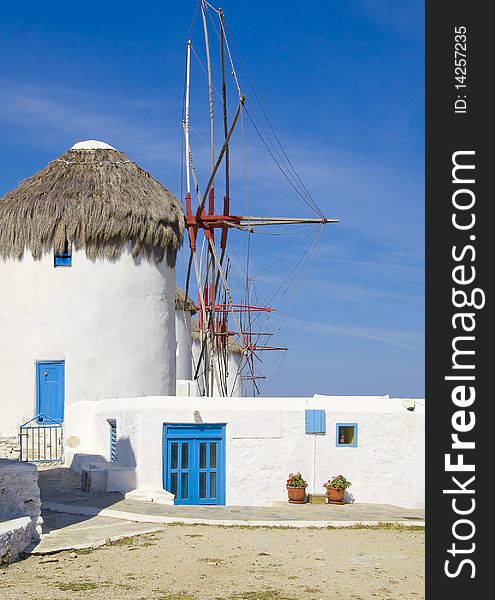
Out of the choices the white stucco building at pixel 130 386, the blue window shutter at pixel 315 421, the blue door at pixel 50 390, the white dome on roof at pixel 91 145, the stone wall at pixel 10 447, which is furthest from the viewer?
the white dome on roof at pixel 91 145

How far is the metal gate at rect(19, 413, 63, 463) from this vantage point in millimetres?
21562

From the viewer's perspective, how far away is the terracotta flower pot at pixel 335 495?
59.5 ft

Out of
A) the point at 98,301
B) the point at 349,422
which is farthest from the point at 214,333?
the point at 349,422

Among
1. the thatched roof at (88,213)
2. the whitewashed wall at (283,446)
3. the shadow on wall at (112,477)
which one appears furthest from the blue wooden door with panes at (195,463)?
the thatched roof at (88,213)

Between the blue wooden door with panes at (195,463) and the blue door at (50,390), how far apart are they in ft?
17.3

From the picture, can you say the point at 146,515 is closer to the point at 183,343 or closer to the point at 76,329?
the point at 76,329

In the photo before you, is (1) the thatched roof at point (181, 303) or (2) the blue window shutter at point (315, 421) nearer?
(2) the blue window shutter at point (315, 421)

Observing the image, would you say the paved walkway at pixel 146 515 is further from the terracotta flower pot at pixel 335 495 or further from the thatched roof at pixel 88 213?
the thatched roof at pixel 88 213

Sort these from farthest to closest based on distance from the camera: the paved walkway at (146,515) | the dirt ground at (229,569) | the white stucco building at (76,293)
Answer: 1. the white stucco building at (76,293)
2. the paved walkway at (146,515)
3. the dirt ground at (229,569)

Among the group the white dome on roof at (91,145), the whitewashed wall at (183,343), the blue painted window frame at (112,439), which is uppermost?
the white dome on roof at (91,145)

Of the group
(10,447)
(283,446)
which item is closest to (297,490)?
(283,446)

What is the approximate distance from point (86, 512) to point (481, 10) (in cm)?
1127

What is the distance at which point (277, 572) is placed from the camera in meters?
11.5

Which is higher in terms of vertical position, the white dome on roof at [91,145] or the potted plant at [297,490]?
the white dome on roof at [91,145]
